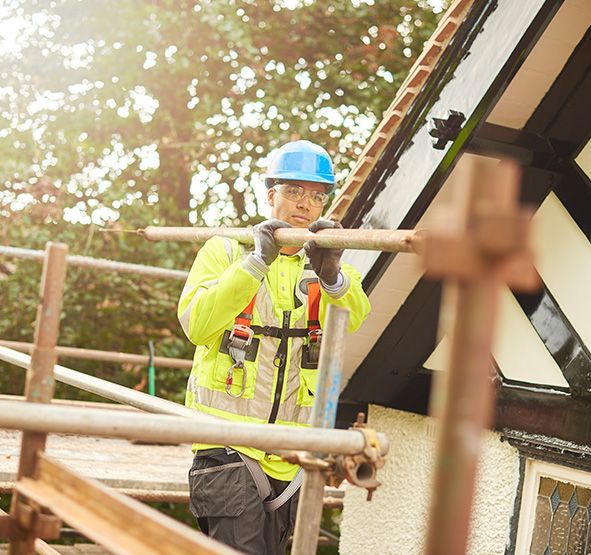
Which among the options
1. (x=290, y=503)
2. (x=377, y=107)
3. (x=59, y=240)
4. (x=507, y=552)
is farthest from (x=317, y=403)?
(x=377, y=107)

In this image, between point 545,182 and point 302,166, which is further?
point 545,182

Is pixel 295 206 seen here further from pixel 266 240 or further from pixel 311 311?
pixel 266 240

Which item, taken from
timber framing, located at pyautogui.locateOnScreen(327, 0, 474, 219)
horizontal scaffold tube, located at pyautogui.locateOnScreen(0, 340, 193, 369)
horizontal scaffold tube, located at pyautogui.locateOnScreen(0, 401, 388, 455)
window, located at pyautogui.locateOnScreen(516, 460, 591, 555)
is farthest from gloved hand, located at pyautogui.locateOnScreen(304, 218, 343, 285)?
horizontal scaffold tube, located at pyautogui.locateOnScreen(0, 340, 193, 369)

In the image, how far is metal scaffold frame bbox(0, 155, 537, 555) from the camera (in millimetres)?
1240

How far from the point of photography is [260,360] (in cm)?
377

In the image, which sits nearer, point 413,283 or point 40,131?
point 413,283

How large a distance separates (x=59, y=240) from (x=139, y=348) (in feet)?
4.15

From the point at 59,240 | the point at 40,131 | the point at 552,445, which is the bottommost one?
the point at 552,445

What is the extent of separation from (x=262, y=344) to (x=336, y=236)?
92 centimetres

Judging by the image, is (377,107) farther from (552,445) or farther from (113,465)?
(552,445)

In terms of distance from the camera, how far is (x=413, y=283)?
4.92m

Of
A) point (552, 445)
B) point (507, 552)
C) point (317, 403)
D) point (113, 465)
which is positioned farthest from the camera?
point (113, 465)

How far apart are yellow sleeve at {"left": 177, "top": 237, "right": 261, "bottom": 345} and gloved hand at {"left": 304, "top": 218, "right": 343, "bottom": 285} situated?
22 centimetres

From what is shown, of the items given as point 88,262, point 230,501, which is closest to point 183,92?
point 88,262
